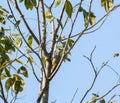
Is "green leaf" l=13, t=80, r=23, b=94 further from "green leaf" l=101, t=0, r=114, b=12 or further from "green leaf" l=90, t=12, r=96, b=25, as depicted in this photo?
"green leaf" l=101, t=0, r=114, b=12

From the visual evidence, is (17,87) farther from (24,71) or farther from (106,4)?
(106,4)

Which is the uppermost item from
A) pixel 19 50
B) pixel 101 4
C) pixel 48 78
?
pixel 101 4

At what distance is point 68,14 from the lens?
4012mm

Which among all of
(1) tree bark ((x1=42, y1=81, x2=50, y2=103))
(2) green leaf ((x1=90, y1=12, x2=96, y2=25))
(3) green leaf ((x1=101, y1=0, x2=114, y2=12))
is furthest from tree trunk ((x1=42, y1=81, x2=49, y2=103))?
(3) green leaf ((x1=101, y1=0, x2=114, y2=12))

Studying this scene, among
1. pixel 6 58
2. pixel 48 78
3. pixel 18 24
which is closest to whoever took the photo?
pixel 48 78

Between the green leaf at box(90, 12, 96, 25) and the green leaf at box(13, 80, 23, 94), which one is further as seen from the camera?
the green leaf at box(13, 80, 23, 94)

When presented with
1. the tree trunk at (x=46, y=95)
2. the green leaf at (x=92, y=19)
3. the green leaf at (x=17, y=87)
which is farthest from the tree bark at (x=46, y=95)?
the green leaf at (x=92, y=19)

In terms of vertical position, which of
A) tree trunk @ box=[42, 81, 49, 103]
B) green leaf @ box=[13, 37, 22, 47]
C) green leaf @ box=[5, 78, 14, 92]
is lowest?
tree trunk @ box=[42, 81, 49, 103]

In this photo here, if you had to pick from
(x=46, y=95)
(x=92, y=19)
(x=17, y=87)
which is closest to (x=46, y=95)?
(x=46, y=95)

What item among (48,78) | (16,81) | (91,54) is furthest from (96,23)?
(16,81)

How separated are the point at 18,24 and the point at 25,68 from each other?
1.65 feet

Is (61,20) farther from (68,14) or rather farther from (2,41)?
(2,41)

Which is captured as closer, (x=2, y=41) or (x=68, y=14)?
(x=68, y=14)

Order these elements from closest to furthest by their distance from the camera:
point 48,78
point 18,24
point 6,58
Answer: point 48,78 → point 18,24 → point 6,58
